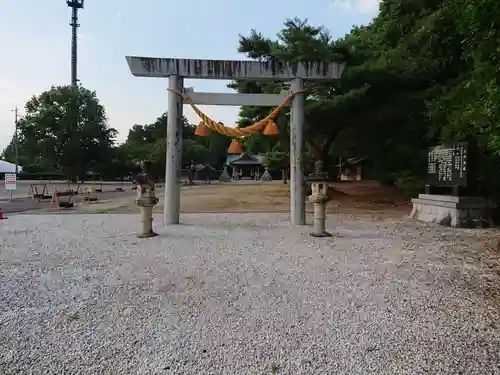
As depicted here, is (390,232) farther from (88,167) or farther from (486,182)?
(88,167)

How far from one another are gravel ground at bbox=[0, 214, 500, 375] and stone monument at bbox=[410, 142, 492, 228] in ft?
8.12

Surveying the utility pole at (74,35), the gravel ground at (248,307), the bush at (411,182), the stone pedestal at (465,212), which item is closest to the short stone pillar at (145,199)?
the gravel ground at (248,307)

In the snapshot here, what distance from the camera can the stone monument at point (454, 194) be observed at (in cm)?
802

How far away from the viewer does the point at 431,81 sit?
35.0 ft

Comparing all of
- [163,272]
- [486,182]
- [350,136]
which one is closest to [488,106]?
[163,272]

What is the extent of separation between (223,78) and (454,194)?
571 cm

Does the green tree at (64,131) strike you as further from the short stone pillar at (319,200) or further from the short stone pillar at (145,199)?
the short stone pillar at (319,200)

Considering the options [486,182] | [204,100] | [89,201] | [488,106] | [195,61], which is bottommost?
[89,201]

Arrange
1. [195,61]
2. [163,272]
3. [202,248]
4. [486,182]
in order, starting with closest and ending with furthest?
[163,272] < [202,248] < [195,61] < [486,182]

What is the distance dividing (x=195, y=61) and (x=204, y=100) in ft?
2.64

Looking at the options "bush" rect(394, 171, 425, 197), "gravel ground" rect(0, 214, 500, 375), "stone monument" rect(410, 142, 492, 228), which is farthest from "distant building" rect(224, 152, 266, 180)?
"gravel ground" rect(0, 214, 500, 375)

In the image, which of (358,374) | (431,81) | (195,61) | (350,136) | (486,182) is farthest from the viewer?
(350,136)

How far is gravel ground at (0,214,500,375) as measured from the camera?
2.40 meters

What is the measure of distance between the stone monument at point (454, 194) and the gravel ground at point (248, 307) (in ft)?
8.12
